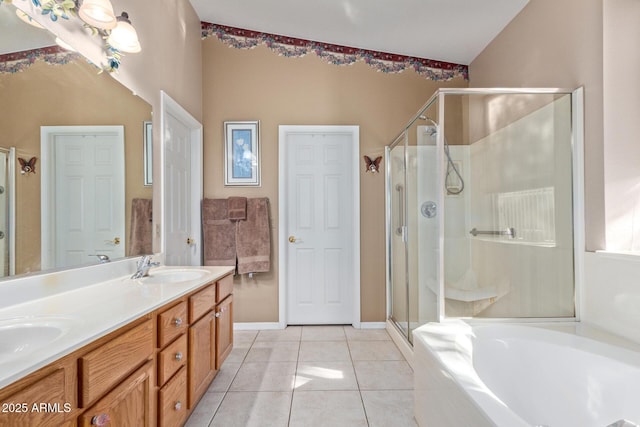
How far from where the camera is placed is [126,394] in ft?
3.48

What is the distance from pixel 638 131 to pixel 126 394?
2531mm

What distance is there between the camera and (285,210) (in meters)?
3.07

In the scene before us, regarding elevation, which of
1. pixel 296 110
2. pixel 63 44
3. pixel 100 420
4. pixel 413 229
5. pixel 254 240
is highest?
pixel 296 110

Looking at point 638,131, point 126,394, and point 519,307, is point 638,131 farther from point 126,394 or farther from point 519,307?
point 126,394

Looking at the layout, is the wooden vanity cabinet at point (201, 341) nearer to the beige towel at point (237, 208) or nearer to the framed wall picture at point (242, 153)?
the beige towel at point (237, 208)

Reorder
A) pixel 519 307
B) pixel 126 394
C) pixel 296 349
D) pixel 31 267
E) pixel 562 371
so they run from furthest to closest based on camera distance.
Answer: pixel 296 349, pixel 519 307, pixel 562 371, pixel 31 267, pixel 126 394

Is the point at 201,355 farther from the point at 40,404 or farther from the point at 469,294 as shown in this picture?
the point at 469,294

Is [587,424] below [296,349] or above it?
above

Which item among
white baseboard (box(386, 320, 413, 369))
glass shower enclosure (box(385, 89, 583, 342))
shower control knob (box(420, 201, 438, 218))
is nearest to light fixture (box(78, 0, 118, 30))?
glass shower enclosure (box(385, 89, 583, 342))

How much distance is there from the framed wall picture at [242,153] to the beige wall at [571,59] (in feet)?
7.27

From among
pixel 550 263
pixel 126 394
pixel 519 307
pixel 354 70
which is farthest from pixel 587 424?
pixel 354 70

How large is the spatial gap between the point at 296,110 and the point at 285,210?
99 cm

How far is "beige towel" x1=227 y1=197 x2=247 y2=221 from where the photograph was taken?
9.59ft

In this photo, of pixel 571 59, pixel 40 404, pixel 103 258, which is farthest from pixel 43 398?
pixel 571 59
